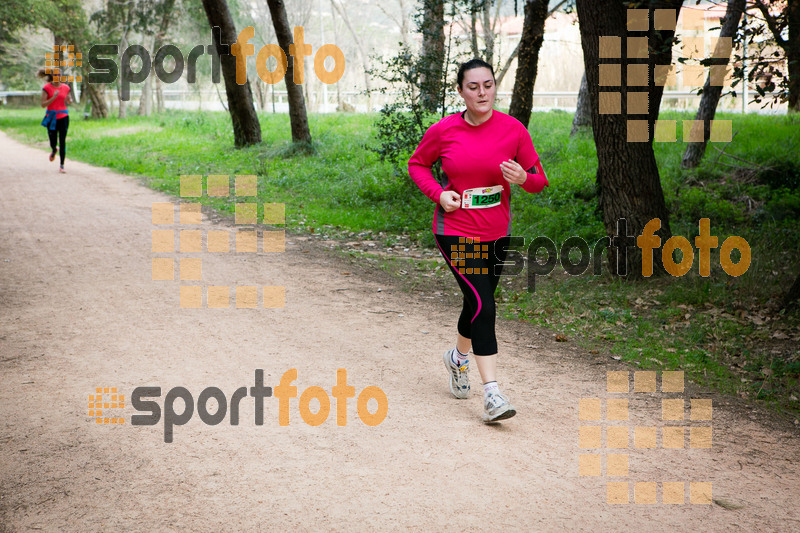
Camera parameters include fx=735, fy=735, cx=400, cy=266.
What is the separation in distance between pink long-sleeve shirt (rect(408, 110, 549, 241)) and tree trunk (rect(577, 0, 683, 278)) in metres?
3.97

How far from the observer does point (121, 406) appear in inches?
199

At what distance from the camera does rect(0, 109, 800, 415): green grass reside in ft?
21.7

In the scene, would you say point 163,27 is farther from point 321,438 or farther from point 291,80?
point 321,438

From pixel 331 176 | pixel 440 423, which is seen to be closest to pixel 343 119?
pixel 331 176

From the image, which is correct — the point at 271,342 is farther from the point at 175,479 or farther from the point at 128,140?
the point at 128,140

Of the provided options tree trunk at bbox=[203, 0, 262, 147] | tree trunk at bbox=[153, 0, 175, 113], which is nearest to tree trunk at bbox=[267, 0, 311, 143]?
tree trunk at bbox=[203, 0, 262, 147]

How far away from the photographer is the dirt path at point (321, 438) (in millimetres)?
3762

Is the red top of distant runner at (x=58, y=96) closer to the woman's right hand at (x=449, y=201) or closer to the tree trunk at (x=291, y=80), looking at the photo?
the tree trunk at (x=291, y=80)

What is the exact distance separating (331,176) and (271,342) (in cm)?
992

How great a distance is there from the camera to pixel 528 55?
38.5 ft

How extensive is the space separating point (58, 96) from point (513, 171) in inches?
598

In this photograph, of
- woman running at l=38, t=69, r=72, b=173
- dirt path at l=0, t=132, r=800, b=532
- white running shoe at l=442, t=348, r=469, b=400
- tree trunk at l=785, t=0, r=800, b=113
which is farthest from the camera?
woman running at l=38, t=69, r=72, b=173

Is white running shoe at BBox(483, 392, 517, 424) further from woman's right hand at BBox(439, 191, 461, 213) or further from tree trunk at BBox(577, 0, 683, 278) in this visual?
tree trunk at BBox(577, 0, 683, 278)

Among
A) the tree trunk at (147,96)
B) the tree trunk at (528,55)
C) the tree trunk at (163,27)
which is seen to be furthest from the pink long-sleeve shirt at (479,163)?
the tree trunk at (147,96)
